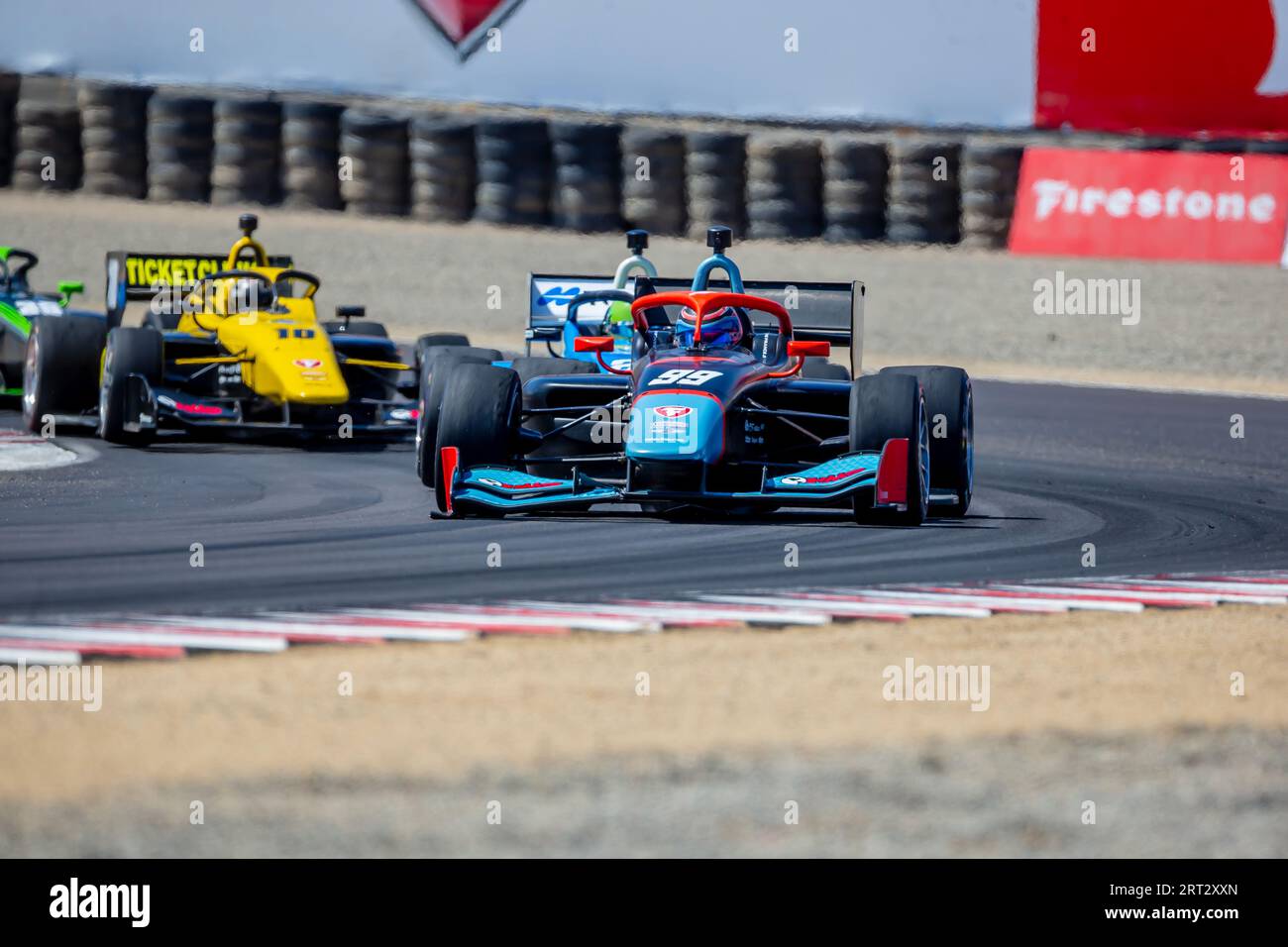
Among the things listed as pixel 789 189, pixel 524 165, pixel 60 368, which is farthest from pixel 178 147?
pixel 60 368

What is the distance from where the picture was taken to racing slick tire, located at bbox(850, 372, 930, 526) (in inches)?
410

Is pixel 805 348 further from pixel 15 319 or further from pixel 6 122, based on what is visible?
pixel 6 122

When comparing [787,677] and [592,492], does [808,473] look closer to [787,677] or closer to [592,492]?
[592,492]

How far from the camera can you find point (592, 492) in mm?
10414

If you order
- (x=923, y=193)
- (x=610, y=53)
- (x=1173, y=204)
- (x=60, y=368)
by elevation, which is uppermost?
(x=610, y=53)

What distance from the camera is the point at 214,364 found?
46.2 ft

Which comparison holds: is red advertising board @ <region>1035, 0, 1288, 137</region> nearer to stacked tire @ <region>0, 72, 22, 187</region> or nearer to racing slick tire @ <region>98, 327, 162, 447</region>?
stacked tire @ <region>0, 72, 22, 187</region>

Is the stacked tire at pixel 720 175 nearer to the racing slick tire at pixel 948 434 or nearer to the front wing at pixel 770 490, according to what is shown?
the racing slick tire at pixel 948 434

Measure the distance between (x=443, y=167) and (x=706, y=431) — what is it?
1723 cm

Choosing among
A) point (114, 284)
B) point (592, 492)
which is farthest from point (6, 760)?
point (114, 284)

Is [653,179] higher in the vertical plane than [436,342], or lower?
higher

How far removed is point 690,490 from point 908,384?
3.89 feet

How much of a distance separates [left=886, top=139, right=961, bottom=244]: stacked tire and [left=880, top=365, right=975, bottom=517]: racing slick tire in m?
14.0

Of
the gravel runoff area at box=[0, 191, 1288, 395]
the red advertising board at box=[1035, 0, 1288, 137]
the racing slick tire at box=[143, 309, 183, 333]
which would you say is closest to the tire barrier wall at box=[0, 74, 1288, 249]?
the gravel runoff area at box=[0, 191, 1288, 395]
